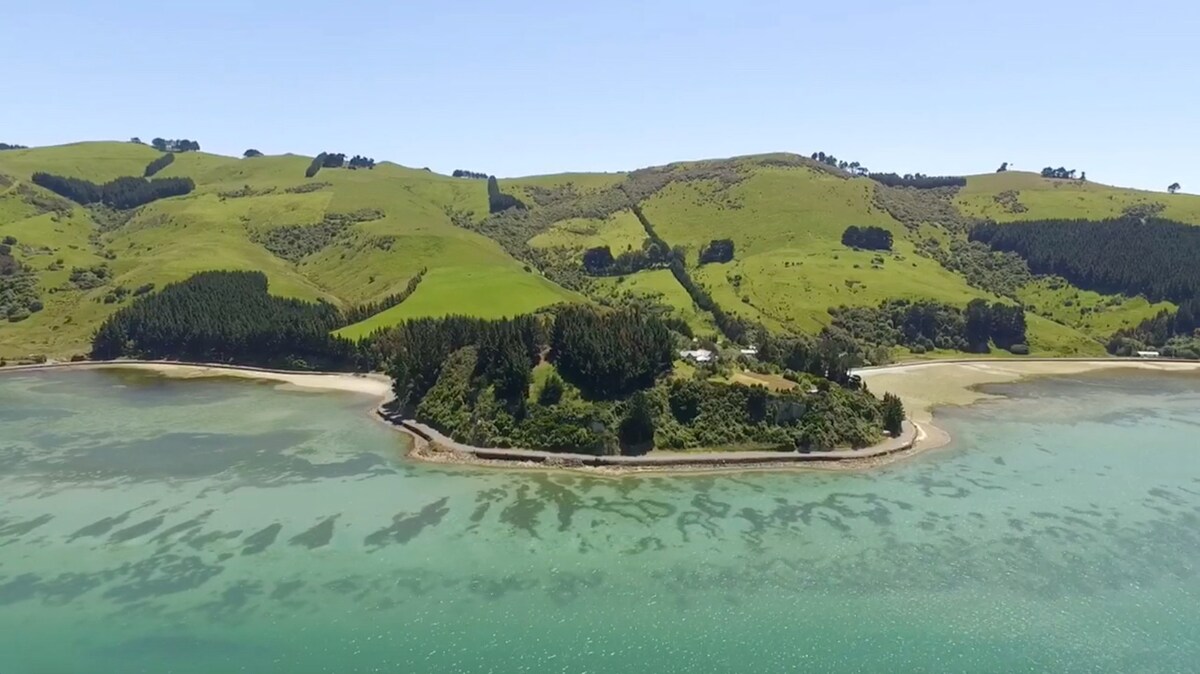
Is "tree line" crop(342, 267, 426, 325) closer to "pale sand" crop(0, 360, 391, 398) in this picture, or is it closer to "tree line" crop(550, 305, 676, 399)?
"pale sand" crop(0, 360, 391, 398)

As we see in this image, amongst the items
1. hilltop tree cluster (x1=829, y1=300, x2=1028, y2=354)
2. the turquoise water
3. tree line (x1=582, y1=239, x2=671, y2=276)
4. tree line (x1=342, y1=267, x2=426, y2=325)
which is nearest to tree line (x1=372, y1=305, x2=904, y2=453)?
the turquoise water

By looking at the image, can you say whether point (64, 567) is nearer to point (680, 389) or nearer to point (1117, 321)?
point (680, 389)

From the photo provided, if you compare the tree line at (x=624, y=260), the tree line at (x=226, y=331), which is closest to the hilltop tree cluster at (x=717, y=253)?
the tree line at (x=624, y=260)

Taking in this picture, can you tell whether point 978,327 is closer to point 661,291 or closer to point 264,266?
point 661,291

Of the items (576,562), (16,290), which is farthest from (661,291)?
(16,290)

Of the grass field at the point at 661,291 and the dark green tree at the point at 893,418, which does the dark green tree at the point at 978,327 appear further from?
the dark green tree at the point at 893,418
